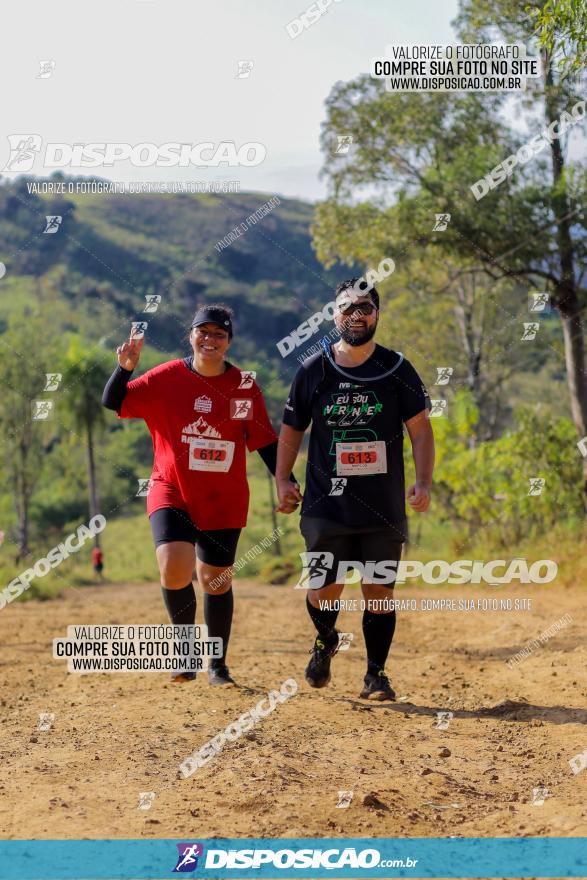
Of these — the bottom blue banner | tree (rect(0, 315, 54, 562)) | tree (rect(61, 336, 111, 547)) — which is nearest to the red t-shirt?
the bottom blue banner

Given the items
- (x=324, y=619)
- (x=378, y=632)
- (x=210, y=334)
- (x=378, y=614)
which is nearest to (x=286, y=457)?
(x=210, y=334)

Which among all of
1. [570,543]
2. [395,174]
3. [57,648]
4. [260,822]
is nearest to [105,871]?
[260,822]

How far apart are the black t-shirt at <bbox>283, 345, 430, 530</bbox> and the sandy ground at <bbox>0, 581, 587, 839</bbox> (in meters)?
1.27

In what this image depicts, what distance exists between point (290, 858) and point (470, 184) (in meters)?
14.3

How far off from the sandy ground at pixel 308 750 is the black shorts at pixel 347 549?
834 millimetres

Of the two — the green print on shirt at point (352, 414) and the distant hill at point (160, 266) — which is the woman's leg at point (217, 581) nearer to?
the green print on shirt at point (352, 414)

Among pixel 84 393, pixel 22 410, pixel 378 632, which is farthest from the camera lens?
pixel 22 410

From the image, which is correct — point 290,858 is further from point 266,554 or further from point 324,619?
point 266,554

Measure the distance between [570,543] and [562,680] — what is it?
839 cm

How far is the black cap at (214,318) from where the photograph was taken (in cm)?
657

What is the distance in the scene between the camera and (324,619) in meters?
6.46

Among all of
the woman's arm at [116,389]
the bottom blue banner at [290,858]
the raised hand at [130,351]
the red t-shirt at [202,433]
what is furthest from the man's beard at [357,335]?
the bottom blue banner at [290,858]

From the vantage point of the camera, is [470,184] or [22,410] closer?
[470,184]

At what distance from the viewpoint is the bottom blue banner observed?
12.0ft
